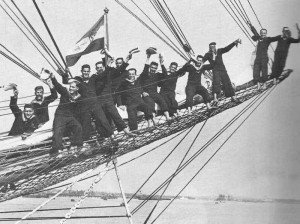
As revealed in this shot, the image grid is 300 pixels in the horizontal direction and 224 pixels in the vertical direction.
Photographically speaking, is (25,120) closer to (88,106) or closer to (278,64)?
(88,106)

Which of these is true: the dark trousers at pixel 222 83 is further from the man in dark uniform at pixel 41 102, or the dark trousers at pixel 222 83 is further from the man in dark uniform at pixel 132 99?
the man in dark uniform at pixel 41 102

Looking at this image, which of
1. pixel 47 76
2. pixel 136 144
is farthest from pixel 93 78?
pixel 136 144

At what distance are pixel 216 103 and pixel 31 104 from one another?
2328mm

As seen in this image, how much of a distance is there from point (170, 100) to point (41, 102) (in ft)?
5.50

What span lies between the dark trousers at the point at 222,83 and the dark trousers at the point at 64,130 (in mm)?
1794

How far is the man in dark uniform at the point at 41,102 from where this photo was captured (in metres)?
5.03

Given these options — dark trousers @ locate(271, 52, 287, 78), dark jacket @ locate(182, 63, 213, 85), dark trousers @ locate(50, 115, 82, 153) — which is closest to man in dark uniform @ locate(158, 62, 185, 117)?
dark jacket @ locate(182, 63, 213, 85)

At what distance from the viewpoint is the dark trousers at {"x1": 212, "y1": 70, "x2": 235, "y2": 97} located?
17.3 feet

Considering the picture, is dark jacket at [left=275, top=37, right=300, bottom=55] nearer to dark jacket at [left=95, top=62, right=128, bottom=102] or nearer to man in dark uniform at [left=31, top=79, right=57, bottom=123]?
dark jacket at [left=95, top=62, right=128, bottom=102]

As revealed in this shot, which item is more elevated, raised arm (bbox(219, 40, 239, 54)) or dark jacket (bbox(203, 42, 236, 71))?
raised arm (bbox(219, 40, 239, 54))

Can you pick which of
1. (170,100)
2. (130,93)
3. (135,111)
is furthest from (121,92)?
(170,100)

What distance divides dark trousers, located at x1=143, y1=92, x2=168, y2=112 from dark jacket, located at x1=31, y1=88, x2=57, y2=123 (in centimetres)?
119

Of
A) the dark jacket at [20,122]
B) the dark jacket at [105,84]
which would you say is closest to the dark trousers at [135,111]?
the dark jacket at [105,84]

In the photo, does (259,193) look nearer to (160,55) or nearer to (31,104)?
(160,55)
